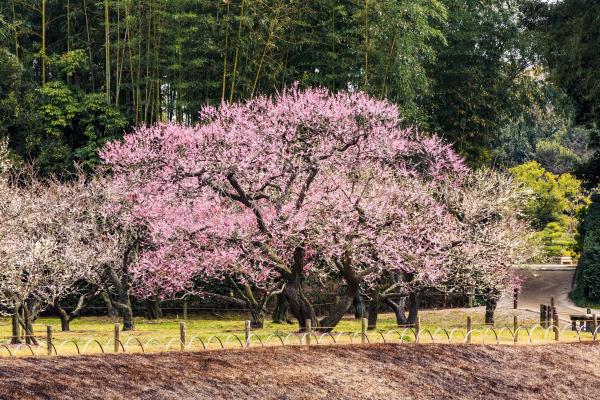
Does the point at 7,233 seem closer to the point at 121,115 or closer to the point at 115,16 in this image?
the point at 121,115

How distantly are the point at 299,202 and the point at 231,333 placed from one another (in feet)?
13.4

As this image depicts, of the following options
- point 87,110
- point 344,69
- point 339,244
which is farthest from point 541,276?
point 339,244

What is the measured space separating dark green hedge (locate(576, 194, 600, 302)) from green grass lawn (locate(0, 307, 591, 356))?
4341 millimetres

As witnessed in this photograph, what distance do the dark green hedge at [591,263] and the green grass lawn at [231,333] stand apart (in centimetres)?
434

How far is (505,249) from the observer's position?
2998 cm

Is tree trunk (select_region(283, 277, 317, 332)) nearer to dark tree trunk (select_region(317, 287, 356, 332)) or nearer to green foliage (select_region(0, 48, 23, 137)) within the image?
dark tree trunk (select_region(317, 287, 356, 332))

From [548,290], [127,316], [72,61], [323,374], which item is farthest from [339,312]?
[72,61]

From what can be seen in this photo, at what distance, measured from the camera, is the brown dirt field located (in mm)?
18562

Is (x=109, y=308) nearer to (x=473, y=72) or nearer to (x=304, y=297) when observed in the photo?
(x=304, y=297)

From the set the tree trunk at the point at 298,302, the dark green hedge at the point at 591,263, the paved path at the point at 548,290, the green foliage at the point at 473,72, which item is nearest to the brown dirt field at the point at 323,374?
the tree trunk at the point at 298,302

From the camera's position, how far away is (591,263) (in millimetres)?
38375

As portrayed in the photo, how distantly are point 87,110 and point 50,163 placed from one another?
3.01 metres

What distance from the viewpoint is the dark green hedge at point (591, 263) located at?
Answer: 38.2 m

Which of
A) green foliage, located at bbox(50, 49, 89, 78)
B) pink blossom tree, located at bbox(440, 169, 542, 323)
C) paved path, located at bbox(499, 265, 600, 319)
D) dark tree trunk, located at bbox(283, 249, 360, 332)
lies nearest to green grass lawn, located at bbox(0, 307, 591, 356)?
dark tree trunk, located at bbox(283, 249, 360, 332)
